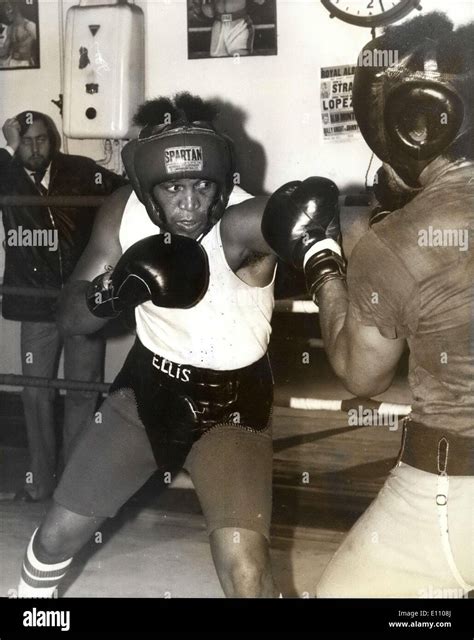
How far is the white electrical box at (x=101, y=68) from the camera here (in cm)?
323

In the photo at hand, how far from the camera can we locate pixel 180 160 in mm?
1704

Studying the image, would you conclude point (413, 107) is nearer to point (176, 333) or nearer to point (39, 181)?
point (176, 333)

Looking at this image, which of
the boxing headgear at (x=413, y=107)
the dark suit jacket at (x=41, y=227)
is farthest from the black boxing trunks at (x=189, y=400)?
the dark suit jacket at (x=41, y=227)

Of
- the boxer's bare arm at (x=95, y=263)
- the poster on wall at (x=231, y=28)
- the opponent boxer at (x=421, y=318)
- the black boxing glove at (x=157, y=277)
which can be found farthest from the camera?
the poster on wall at (x=231, y=28)

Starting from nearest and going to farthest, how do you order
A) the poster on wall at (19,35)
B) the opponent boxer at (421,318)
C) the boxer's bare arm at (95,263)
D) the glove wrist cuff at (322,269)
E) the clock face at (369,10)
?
1. the opponent boxer at (421,318)
2. the glove wrist cuff at (322,269)
3. the boxer's bare arm at (95,263)
4. the clock face at (369,10)
5. the poster on wall at (19,35)

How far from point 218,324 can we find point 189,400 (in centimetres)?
17

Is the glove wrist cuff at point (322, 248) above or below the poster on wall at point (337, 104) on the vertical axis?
below

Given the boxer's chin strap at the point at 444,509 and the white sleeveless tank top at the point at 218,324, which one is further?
the white sleeveless tank top at the point at 218,324

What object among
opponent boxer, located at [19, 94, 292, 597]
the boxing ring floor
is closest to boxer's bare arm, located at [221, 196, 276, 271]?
opponent boxer, located at [19, 94, 292, 597]

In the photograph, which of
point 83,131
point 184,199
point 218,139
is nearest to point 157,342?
point 184,199

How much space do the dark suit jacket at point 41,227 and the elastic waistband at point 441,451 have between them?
1.86 metres

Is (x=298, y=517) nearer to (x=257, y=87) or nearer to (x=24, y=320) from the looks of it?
(x=24, y=320)

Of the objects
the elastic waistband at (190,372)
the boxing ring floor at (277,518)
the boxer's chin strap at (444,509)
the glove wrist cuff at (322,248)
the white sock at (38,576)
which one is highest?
the glove wrist cuff at (322,248)

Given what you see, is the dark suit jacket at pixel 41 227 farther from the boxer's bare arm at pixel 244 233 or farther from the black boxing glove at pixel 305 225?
the black boxing glove at pixel 305 225
